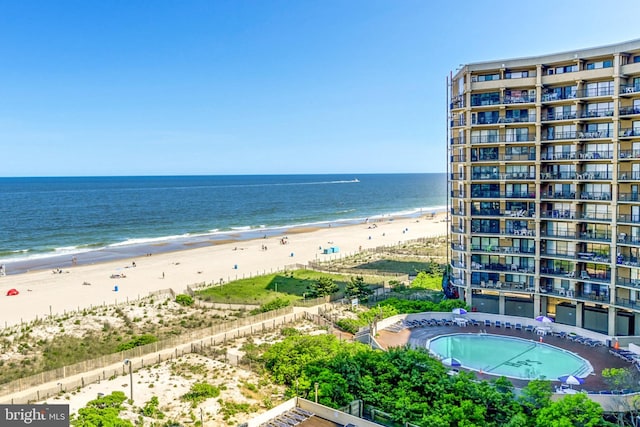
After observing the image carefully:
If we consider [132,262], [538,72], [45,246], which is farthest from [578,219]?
[45,246]

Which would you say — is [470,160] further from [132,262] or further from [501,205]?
[132,262]

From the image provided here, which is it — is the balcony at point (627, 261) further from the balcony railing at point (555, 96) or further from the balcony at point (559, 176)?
the balcony railing at point (555, 96)

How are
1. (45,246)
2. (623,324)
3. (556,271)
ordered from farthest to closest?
(45,246) < (556,271) < (623,324)

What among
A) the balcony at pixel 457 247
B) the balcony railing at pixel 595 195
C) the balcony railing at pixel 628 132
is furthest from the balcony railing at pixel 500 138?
the balcony at pixel 457 247

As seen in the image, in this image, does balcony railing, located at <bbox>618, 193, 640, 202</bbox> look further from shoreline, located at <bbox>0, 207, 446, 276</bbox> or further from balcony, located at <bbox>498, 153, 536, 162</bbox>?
shoreline, located at <bbox>0, 207, 446, 276</bbox>

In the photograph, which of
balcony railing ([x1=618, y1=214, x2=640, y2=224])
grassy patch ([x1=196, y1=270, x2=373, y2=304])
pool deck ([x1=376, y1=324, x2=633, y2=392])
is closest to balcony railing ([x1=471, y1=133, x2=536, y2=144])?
balcony railing ([x1=618, y1=214, x2=640, y2=224])
